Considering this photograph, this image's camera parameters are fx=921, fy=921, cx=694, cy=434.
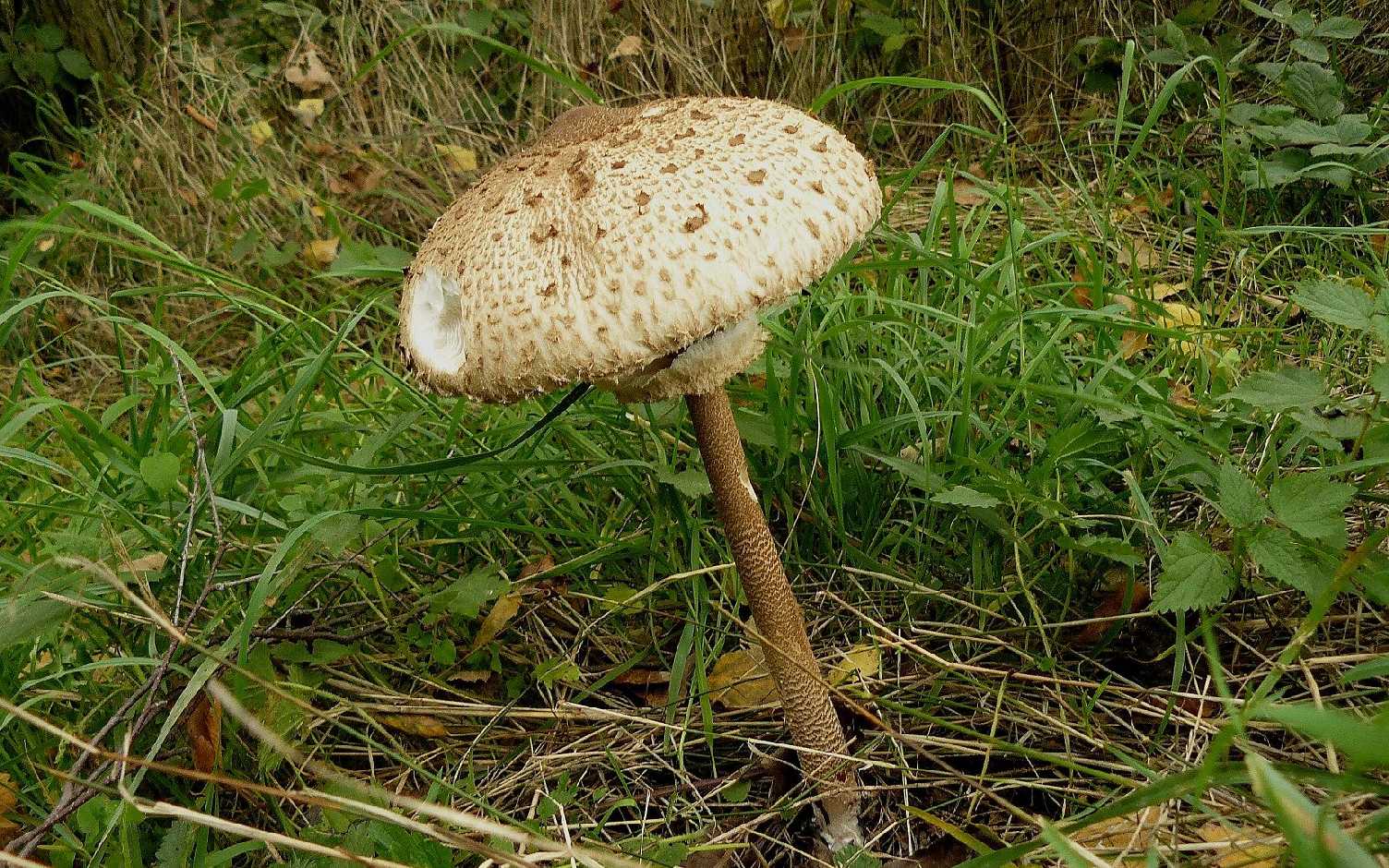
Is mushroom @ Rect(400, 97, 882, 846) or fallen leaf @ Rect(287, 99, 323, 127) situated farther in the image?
fallen leaf @ Rect(287, 99, 323, 127)

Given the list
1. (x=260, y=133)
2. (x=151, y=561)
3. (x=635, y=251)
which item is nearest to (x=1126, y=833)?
(x=635, y=251)

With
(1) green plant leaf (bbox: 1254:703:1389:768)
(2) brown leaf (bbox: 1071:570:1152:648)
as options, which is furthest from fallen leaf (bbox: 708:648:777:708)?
(1) green plant leaf (bbox: 1254:703:1389:768)

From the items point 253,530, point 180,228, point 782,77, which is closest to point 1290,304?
point 782,77

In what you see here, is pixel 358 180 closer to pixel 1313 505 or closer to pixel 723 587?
pixel 723 587

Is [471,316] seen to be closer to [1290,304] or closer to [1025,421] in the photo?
[1025,421]

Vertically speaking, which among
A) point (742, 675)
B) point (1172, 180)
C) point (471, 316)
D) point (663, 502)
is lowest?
point (742, 675)

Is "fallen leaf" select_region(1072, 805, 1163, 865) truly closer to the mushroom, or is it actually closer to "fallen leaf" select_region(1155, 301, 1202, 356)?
the mushroom
